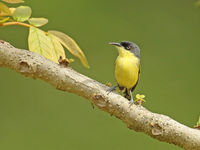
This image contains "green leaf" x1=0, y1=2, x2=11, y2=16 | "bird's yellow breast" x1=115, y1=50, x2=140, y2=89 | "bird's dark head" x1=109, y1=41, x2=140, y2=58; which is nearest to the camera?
"green leaf" x1=0, y1=2, x2=11, y2=16

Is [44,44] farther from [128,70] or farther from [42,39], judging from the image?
[128,70]

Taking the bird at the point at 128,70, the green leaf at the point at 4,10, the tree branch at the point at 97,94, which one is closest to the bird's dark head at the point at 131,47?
the bird at the point at 128,70

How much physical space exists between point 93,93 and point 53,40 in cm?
12

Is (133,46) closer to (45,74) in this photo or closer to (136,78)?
(136,78)

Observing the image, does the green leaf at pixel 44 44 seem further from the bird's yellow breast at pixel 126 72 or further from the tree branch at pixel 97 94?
the bird's yellow breast at pixel 126 72

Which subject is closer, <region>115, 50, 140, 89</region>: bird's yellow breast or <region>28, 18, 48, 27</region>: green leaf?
<region>28, 18, 48, 27</region>: green leaf

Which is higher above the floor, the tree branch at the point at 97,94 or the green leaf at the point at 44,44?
the green leaf at the point at 44,44

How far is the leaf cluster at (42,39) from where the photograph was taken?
571 millimetres

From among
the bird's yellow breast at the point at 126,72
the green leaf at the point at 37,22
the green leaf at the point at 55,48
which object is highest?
the green leaf at the point at 37,22

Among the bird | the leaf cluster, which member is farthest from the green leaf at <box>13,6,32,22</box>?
the bird

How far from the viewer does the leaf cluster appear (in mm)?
571

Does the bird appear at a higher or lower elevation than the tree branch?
lower

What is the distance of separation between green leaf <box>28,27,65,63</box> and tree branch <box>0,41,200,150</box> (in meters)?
0.01

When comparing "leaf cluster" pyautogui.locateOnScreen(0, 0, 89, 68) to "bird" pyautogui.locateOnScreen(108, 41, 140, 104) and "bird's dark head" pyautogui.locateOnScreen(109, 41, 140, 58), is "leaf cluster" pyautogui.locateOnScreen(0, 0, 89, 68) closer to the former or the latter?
"bird" pyautogui.locateOnScreen(108, 41, 140, 104)
